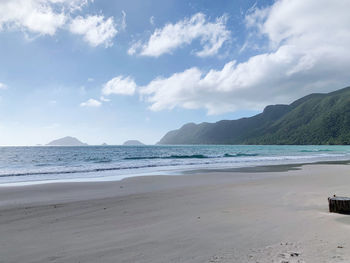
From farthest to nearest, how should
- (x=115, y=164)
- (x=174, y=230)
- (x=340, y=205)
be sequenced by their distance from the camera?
1. (x=115, y=164)
2. (x=340, y=205)
3. (x=174, y=230)

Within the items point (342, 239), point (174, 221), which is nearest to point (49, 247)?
point (174, 221)

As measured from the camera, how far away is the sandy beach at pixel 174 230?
400cm

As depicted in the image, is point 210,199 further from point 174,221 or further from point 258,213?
point 174,221

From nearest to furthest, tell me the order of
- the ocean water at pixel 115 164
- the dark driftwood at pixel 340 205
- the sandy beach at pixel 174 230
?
the sandy beach at pixel 174 230
the dark driftwood at pixel 340 205
the ocean water at pixel 115 164

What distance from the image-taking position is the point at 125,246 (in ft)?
14.5

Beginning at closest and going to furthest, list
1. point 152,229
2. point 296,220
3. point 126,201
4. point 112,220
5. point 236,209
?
point 152,229
point 296,220
point 112,220
point 236,209
point 126,201

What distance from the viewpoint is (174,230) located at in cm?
532

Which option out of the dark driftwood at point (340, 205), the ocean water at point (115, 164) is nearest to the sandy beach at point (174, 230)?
the dark driftwood at point (340, 205)

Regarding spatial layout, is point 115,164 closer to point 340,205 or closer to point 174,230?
point 174,230

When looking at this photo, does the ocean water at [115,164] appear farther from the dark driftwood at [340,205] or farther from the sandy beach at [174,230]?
the dark driftwood at [340,205]

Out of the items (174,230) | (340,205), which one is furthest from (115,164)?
(340,205)

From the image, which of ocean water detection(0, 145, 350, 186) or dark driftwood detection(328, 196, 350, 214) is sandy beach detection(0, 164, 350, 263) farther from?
ocean water detection(0, 145, 350, 186)

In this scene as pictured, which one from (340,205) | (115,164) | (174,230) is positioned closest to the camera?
(174,230)

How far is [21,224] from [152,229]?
12.2 ft
